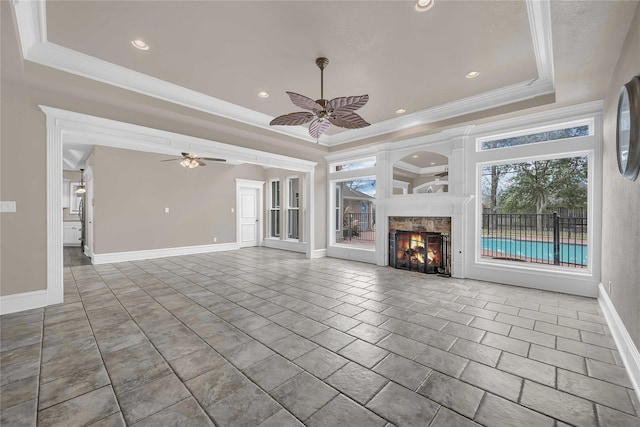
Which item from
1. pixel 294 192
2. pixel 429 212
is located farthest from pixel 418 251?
pixel 294 192

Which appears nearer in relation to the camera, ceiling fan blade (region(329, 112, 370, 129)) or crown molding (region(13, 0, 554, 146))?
crown molding (region(13, 0, 554, 146))

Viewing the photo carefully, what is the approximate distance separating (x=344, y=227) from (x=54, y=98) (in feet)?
21.1

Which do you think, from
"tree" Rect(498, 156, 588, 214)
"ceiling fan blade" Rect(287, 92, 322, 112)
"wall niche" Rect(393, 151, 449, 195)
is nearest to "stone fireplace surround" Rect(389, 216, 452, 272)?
"wall niche" Rect(393, 151, 449, 195)

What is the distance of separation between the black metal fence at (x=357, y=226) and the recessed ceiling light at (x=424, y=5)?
5.80 metres

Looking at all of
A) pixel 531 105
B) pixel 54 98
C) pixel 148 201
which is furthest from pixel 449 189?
pixel 148 201

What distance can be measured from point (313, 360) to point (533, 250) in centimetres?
475

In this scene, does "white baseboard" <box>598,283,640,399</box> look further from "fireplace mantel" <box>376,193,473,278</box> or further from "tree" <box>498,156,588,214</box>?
"fireplace mantel" <box>376,193,473,278</box>

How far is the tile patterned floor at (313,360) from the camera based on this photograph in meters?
1.61

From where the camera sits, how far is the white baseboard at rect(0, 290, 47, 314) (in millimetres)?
3209

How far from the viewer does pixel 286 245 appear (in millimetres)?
8711

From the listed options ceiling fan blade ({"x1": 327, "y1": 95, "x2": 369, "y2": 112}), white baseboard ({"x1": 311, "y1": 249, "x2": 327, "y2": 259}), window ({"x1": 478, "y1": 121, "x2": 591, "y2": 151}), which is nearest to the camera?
ceiling fan blade ({"x1": 327, "y1": 95, "x2": 369, "y2": 112})

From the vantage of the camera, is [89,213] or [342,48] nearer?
[342,48]

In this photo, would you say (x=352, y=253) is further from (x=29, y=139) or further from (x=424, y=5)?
(x=29, y=139)

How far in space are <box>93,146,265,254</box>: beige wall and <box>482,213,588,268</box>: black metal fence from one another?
706 centimetres
